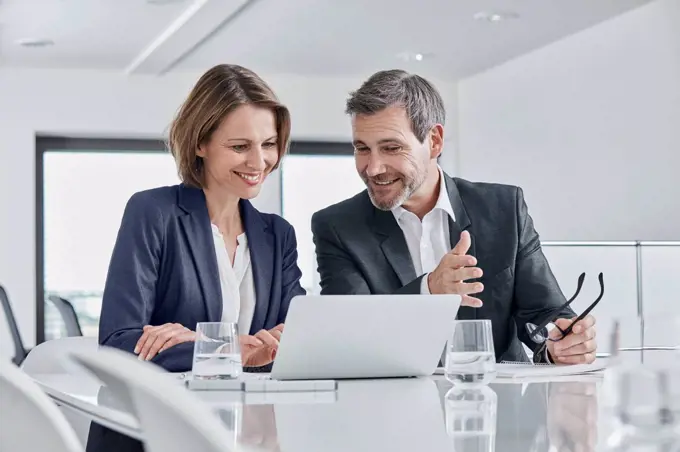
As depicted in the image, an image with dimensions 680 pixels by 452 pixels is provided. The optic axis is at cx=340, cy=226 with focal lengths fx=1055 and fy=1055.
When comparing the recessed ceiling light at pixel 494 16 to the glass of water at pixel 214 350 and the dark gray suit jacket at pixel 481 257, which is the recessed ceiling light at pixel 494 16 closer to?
the dark gray suit jacket at pixel 481 257

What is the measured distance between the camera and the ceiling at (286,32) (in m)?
6.22

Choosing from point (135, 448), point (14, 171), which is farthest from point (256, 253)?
point (14, 171)

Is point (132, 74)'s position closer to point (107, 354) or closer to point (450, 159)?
point (450, 159)

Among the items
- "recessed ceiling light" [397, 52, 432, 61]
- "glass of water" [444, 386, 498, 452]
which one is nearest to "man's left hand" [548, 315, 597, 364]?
"glass of water" [444, 386, 498, 452]

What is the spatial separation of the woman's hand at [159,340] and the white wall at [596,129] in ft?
14.6

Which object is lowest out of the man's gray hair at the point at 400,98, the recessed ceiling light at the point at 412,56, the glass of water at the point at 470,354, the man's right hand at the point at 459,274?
the glass of water at the point at 470,354

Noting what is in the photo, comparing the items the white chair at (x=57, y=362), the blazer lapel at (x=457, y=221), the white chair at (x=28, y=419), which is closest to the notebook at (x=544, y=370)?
the blazer lapel at (x=457, y=221)

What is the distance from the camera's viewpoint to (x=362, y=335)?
6.27ft

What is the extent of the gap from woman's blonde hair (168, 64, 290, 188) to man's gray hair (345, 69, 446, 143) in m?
0.42

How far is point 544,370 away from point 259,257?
0.77 m

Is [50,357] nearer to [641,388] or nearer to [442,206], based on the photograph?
[442,206]

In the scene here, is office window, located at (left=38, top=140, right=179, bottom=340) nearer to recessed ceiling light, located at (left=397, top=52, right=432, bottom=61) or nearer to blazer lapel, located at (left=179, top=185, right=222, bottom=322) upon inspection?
recessed ceiling light, located at (left=397, top=52, right=432, bottom=61)

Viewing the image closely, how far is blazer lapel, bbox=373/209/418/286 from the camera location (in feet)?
9.14

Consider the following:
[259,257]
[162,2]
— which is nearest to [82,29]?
[162,2]
